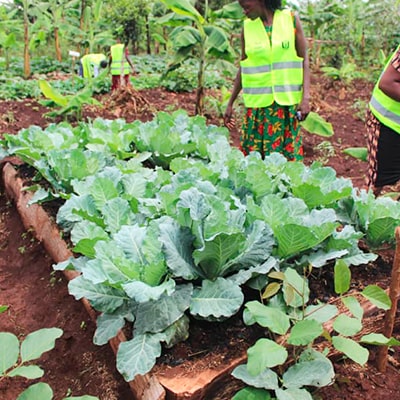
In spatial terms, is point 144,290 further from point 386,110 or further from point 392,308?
point 386,110

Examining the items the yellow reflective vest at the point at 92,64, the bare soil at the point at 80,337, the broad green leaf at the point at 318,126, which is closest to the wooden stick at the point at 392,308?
the bare soil at the point at 80,337

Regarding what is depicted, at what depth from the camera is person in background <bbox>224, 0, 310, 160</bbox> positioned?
9.91ft

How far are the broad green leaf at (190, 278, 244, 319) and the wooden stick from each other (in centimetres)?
48

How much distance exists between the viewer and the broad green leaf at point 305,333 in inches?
47.5

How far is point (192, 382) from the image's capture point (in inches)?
51.3

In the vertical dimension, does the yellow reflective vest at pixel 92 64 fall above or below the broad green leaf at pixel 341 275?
below

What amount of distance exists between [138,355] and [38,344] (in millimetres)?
299

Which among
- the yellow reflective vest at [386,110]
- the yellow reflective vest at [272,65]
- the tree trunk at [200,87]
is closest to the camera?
the yellow reflective vest at [386,110]

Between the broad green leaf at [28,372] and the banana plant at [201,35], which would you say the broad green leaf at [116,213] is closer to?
the broad green leaf at [28,372]

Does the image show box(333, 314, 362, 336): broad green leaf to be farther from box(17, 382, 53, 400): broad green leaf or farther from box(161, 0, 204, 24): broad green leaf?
box(161, 0, 204, 24): broad green leaf

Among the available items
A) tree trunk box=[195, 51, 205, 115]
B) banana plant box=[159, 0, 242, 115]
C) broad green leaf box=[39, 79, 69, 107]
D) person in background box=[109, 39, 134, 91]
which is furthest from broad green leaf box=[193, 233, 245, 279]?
person in background box=[109, 39, 134, 91]

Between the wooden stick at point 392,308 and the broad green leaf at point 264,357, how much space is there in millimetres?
460

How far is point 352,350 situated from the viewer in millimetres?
1235

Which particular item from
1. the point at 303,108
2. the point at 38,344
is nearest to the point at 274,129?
the point at 303,108
